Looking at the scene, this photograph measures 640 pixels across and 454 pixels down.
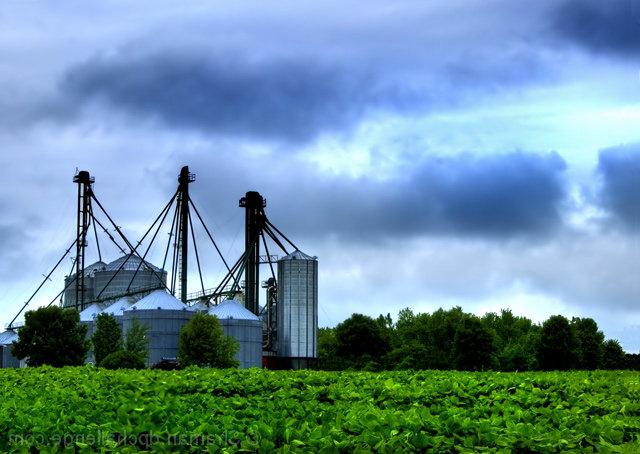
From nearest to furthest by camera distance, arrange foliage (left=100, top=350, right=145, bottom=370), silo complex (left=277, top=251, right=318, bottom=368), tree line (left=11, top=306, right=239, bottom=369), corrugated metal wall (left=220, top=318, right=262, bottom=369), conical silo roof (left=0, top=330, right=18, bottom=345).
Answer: foliage (left=100, top=350, right=145, bottom=370) < tree line (left=11, top=306, right=239, bottom=369) < corrugated metal wall (left=220, top=318, right=262, bottom=369) < silo complex (left=277, top=251, right=318, bottom=368) < conical silo roof (left=0, top=330, right=18, bottom=345)

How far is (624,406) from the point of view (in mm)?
10727

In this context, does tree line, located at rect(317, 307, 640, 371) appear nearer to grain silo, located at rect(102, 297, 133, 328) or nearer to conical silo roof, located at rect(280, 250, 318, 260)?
conical silo roof, located at rect(280, 250, 318, 260)

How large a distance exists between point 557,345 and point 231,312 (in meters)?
29.4

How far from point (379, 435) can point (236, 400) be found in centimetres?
364

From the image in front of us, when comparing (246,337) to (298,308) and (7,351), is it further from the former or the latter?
(7,351)

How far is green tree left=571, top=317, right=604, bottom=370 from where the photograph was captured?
73875mm

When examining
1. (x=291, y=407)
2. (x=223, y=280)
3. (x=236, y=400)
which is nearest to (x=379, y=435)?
(x=291, y=407)

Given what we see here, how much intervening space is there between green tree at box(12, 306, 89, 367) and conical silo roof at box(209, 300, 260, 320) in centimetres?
1629

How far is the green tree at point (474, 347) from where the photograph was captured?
6838cm

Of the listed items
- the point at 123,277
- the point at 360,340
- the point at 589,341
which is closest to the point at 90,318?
the point at 123,277

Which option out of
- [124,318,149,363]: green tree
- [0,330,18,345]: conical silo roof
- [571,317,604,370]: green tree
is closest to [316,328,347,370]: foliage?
[124,318,149,363]: green tree

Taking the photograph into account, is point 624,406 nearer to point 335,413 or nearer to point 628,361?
point 335,413

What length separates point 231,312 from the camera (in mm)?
76750

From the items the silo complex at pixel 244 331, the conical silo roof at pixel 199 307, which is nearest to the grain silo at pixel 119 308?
the conical silo roof at pixel 199 307
